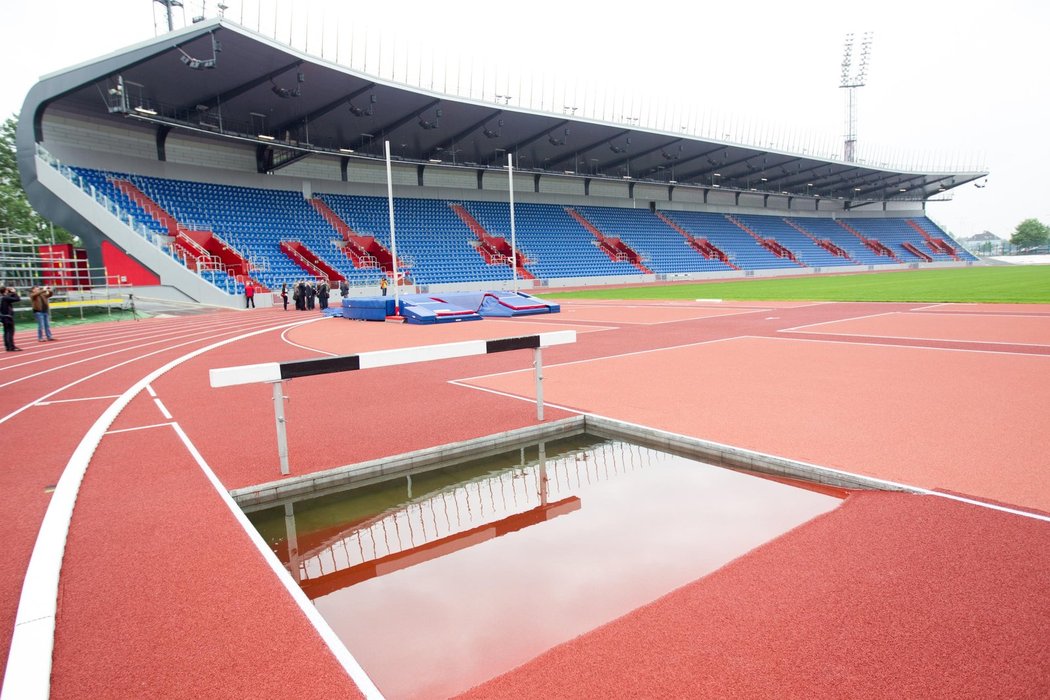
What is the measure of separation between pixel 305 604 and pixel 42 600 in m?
1.30

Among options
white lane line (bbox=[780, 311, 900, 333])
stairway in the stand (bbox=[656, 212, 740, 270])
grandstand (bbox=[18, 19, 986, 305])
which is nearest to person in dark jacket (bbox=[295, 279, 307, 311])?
grandstand (bbox=[18, 19, 986, 305])

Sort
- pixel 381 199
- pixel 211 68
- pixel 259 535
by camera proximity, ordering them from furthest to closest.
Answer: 1. pixel 381 199
2. pixel 211 68
3. pixel 259 535

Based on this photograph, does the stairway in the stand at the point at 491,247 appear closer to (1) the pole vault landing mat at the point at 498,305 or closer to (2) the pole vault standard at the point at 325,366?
(1) the pole vault landing mat at the point at 498,305

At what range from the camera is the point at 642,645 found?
247 cm

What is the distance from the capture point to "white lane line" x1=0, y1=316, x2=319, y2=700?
89.0 inches

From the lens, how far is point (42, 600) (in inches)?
117

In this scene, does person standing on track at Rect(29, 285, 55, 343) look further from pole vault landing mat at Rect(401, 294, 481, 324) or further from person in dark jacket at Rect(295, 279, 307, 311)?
person in dark jacket at Rect(295, 279, 307, 311)

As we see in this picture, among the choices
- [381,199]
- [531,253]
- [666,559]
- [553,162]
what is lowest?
[666,559]

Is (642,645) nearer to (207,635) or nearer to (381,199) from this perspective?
(207,635)

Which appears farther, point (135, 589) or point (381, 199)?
point (381, 199)

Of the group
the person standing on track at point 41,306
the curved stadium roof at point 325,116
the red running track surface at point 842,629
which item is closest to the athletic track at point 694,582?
the red running track surface at point 842,629

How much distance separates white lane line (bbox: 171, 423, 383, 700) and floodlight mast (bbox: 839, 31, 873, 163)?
80.4 m

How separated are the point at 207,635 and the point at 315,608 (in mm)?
468

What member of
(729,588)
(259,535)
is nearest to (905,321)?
(729,588)
